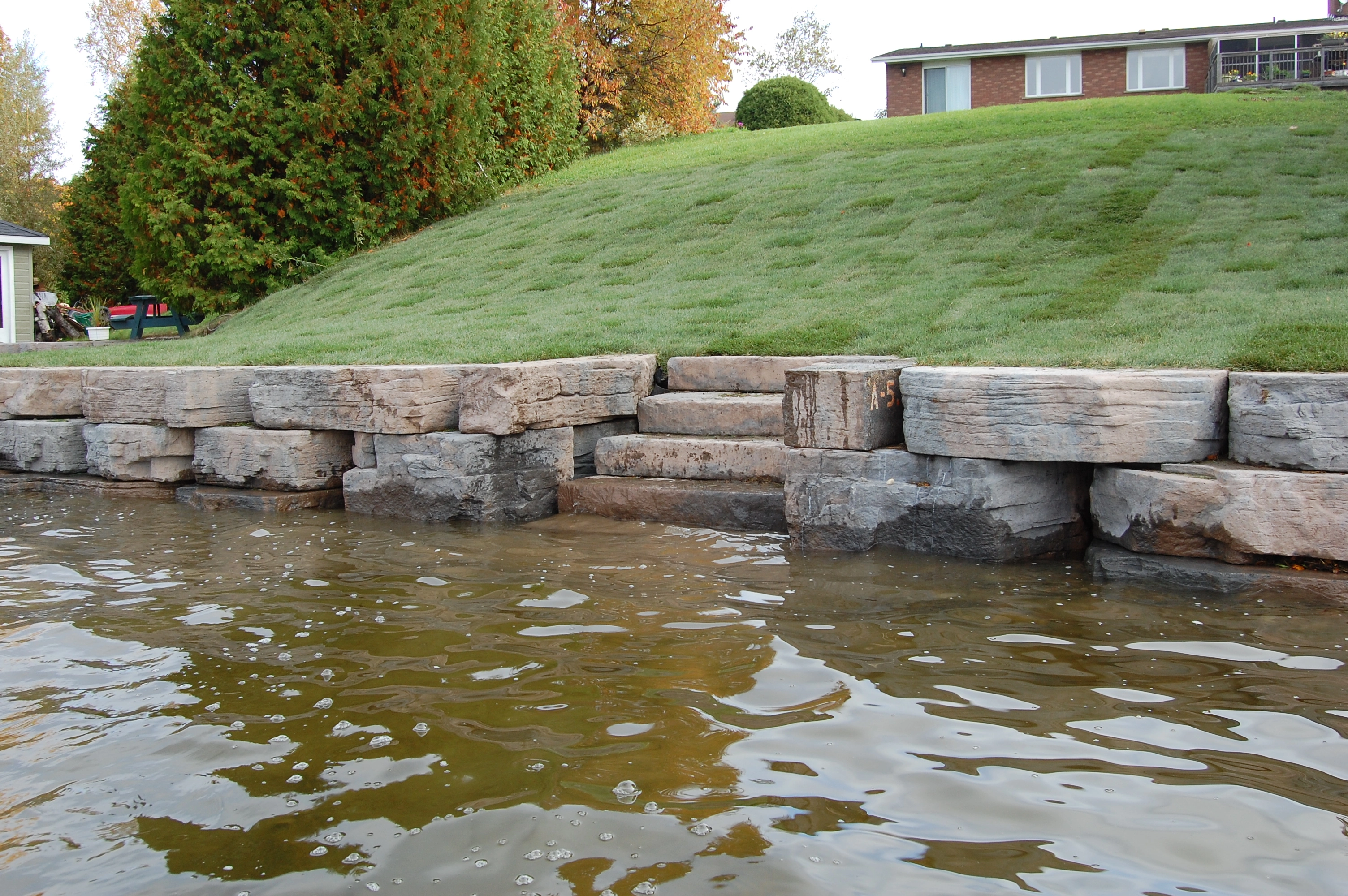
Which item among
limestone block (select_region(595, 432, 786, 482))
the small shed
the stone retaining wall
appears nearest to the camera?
the stone retaining wall

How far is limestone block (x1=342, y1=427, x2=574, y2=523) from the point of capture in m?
5.94

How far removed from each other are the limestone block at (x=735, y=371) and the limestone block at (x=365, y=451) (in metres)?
2.01

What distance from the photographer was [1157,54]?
26281 millimetres

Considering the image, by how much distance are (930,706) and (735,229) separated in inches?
344

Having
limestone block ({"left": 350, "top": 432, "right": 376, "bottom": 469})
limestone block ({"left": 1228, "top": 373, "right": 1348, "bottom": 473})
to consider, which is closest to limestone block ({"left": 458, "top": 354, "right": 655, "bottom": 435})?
limestone block ({"left": 350, "top": 432, "right": 376, "bottom": 469})

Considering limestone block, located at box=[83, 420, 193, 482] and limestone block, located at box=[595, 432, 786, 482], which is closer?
limestone block, located at box=[595, 432, 786, 482]

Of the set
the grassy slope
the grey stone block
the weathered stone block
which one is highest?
the grassy slope

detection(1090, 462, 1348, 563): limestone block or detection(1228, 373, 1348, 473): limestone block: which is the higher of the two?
detection(1228, 373, 1348, 473): limestone block

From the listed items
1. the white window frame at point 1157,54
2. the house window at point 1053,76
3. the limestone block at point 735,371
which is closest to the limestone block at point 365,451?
the limestone block at point 735,371

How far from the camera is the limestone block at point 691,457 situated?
5.71 m

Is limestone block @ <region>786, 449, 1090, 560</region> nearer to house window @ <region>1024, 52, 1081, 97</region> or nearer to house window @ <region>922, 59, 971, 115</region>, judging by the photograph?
house window @ <region>922, 59, 971, 115</region>

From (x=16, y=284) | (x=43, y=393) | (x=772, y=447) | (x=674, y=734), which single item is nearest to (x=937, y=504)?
(x=772, y=447)

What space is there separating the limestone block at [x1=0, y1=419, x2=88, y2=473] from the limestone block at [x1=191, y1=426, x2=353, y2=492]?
1563 mm

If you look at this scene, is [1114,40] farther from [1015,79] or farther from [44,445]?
[44,445]
